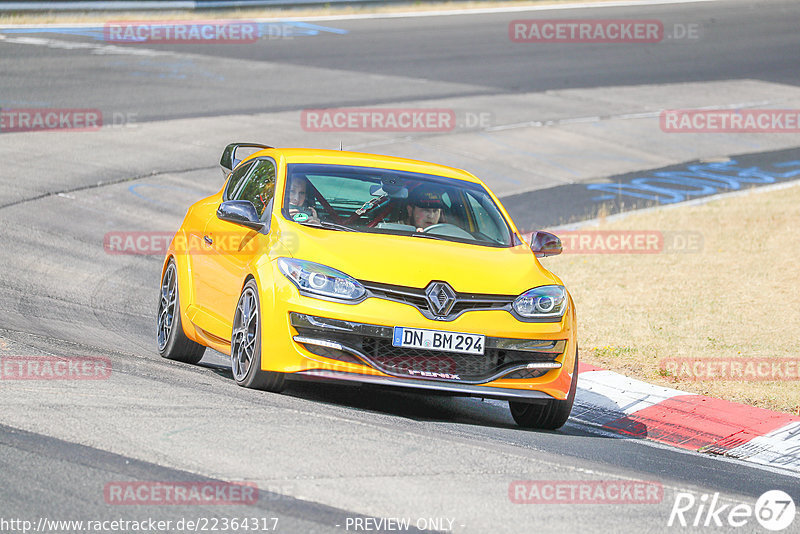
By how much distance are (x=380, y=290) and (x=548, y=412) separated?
1504mm

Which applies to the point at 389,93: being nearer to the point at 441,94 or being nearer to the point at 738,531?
the point at 441,94

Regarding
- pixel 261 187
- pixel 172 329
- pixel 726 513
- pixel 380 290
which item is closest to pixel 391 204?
pixel 261 187

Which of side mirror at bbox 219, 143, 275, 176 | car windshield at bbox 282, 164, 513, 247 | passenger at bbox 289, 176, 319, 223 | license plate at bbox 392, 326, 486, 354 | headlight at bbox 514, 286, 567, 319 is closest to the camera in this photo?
license plate at bbox 392, 326, 486, 354

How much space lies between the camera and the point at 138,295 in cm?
1238

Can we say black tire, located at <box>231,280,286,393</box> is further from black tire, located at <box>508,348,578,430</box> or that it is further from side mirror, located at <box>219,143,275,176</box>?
side mirror, located at <box>219,143,275,176</box>

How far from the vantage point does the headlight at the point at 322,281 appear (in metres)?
7.41

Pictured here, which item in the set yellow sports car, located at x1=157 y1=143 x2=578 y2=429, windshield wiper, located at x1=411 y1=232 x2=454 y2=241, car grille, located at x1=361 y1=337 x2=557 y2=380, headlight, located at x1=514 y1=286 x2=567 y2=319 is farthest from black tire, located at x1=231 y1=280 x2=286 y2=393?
headlight, located at x1=514 y1=286 x2=567 y2=319

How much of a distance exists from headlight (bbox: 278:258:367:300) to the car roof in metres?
1.56

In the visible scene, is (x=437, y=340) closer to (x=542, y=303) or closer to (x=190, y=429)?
(x=542, y=303)

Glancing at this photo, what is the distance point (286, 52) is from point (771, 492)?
75.6ft

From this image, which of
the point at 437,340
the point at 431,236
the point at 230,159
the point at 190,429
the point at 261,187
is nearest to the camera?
the point at 190,429

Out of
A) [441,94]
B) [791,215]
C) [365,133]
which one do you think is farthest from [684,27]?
[791,215]

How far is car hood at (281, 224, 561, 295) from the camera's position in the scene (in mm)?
7523

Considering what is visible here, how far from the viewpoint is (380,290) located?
7.42 meters
